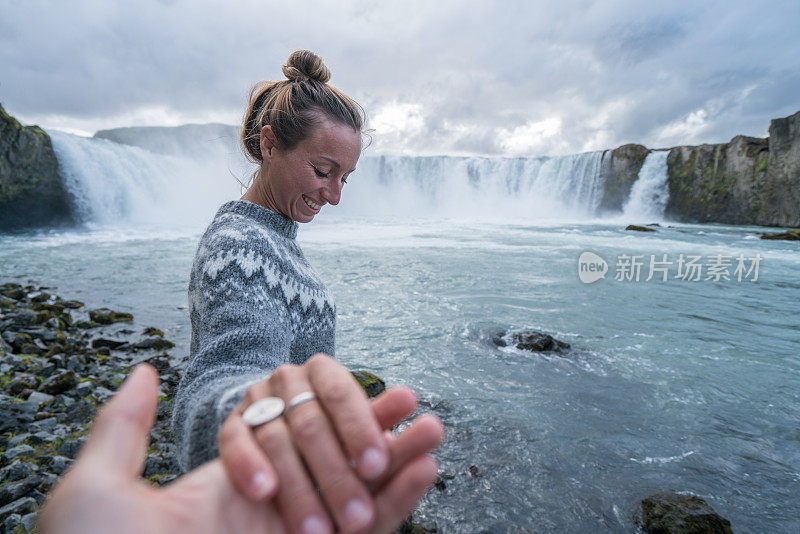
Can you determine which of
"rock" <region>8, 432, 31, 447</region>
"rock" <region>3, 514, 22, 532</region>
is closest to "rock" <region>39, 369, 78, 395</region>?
"rock" <region>8, 432, 31, 447</region>

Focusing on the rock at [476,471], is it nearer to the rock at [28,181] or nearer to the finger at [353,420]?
the finger at [353,420]

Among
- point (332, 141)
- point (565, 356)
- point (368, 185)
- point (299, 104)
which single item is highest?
point (368, 185)

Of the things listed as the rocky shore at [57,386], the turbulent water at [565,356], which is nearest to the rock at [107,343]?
the rocky shore at [57,386]

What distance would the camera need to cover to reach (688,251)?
16953 mm

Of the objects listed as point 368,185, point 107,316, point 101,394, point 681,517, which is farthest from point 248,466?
point 368,185

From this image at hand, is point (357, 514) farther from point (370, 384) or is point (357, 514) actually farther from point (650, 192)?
point (650, 192)

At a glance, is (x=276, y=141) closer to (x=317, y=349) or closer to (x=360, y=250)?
(x=317, y=349)

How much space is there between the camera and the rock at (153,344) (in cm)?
602

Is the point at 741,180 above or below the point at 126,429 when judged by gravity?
above

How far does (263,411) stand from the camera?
785 mm

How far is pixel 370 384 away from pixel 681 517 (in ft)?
9.29

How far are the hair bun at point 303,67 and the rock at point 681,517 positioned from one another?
12.1 feet

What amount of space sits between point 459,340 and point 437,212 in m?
42.1

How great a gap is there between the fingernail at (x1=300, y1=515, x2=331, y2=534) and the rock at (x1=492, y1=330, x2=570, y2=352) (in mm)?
5933
